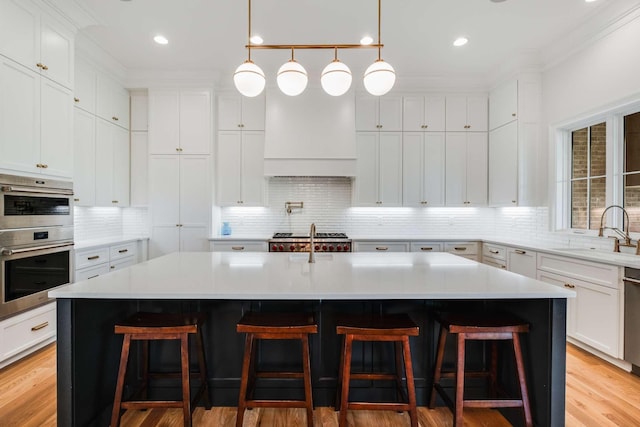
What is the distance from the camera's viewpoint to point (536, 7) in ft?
9.21

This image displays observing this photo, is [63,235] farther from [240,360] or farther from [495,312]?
[495,312]

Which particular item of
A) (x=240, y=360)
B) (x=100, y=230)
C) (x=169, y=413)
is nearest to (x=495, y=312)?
(x=240, y=360)

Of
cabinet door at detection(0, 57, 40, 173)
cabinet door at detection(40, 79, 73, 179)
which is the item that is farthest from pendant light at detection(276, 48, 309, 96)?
cabinet door at detection(40, 79, 73, 179)

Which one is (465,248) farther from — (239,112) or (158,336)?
(158,336)

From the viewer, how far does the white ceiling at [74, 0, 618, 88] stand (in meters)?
2.80

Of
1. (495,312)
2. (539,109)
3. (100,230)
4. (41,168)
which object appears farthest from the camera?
(100,230)

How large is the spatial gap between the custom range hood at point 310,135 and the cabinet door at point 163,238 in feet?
4.90

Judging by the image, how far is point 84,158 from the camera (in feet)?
11.7

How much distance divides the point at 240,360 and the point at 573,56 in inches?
172

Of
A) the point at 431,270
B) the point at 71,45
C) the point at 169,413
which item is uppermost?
the point at 71,45

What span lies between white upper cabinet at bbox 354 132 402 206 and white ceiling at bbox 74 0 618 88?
0.94 m

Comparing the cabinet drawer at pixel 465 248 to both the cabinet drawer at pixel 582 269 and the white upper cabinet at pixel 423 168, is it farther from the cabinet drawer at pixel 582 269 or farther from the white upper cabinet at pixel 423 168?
the cabinet drawer at pixel 582 269

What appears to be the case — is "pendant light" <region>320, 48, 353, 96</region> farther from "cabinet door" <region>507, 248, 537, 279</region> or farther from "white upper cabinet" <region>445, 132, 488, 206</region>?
"white upper cabinet" <region>445, 132, 488, 206</region>

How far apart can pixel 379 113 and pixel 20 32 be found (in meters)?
3.75
